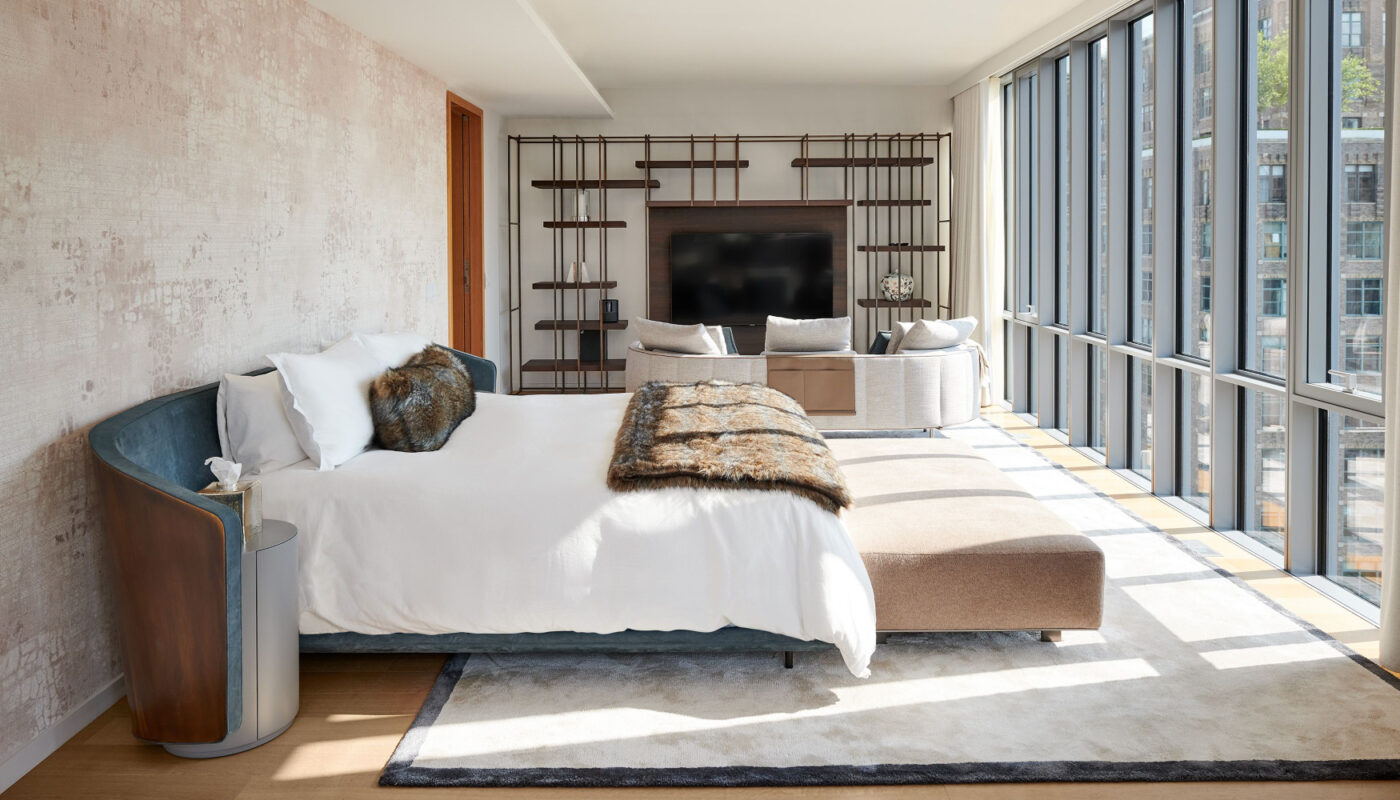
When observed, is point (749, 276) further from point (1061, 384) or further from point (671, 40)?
point (1061, 384)

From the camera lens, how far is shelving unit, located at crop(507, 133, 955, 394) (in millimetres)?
9031

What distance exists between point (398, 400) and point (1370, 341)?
11.0ft

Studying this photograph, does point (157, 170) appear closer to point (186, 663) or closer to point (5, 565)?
point (5, 565)

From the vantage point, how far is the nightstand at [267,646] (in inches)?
Answer: 101

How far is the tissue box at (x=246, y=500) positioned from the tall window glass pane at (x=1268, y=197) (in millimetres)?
3748

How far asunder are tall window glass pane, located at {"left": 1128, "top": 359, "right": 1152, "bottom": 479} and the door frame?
4.47 meters

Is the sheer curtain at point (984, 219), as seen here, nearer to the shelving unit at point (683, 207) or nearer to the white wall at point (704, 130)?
the shelving unit at point (683, 207)

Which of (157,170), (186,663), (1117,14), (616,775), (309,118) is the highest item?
(1117,14)

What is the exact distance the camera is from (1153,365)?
5.25 metres

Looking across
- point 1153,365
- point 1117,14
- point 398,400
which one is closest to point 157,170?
point 398,400

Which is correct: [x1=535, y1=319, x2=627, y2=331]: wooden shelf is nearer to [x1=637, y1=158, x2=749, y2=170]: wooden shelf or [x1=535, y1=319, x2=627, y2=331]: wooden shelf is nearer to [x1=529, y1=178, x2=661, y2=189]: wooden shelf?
[x1=529, y1=178, x2=661, y2=189]: wooden shelf

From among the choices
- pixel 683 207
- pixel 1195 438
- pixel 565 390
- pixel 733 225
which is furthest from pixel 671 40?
pixel 1195 438

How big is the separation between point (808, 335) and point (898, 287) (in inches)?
101

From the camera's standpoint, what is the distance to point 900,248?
9000mm
